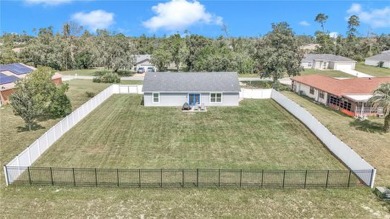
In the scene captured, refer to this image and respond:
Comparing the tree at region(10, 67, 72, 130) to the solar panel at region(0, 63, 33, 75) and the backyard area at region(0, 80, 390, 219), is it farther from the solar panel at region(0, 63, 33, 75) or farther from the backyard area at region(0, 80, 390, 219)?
the solar panel at region(0, 63, 33, 75)

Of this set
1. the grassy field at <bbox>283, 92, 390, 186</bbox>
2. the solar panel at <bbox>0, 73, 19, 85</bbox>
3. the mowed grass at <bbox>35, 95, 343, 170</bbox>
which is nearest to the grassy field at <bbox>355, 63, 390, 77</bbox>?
the grassy field at <bbox>283, 92, 390, 186</bbox>

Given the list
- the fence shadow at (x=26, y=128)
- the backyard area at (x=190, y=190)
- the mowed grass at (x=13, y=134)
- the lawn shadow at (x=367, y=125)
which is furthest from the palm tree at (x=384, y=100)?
the fence shadow at (x=26, y=128)

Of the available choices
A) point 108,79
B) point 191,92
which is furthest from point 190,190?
point 108,79

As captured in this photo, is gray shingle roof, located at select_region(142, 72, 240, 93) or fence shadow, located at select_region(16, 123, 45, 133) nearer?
fence shadow, located at select_region(16, 123, 45, 133)

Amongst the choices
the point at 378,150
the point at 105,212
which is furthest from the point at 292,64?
the point at 105,212

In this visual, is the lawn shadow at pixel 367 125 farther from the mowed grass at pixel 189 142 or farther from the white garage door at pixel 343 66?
the white garage door at pixel 343 66

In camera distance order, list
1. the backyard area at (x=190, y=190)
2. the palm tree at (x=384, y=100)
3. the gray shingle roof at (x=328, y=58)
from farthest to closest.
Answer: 1. the gray shingle roof at (x=328, y=58)
2. the palm tree at (x=384, y=100)
3. the backyard area at (x=190, y=190)
